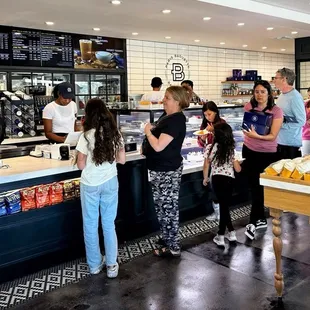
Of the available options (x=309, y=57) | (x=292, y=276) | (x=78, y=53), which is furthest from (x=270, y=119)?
(x=309, y=57)

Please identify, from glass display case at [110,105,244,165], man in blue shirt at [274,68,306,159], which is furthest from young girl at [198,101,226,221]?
man in blue shirt at [274,68,306,159]

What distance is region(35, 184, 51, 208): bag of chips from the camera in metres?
3.25

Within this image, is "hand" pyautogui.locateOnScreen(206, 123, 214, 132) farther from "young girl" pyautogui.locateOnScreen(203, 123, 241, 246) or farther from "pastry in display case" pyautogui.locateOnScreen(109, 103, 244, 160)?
"pastry in display case" pyautogui.locateOnScreen(109, 103, 244, 160)

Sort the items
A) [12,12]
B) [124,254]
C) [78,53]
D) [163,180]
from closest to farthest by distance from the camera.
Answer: [163,180] < [124,254] < [12,12] < [78,53]

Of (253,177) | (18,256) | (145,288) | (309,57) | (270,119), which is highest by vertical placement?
(309,57)

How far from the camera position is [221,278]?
10.3 ft

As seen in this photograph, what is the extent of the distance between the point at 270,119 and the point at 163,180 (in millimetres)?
1217

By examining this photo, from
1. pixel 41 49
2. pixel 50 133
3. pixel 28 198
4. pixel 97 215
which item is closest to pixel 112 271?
pixel 97 215

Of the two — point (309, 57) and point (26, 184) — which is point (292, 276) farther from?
point (309, 57)

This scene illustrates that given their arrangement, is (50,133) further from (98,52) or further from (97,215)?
(98,52)

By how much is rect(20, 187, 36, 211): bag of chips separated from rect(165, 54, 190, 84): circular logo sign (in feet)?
19.6

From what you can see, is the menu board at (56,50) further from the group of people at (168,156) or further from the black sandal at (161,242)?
the black sandal at (161,242)

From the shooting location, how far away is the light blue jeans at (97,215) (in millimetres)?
3076

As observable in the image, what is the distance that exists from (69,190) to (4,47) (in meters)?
3.91
